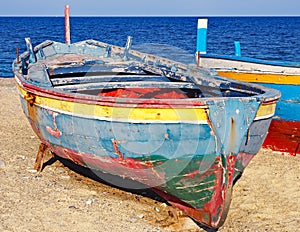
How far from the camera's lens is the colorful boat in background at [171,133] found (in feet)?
15.3

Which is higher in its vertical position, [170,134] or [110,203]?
[170,134]

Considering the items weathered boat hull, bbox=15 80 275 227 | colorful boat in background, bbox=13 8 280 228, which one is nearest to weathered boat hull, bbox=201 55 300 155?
colorful boat in background, bbox=13 8 280 228

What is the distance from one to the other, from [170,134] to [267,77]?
159 inches

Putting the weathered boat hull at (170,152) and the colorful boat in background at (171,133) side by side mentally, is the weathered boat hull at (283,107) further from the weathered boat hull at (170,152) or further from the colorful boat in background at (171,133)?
the weathered boat hull at (170,152)

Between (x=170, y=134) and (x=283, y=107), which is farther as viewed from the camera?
(x=283, y=107)

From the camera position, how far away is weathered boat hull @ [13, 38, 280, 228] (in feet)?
15.2

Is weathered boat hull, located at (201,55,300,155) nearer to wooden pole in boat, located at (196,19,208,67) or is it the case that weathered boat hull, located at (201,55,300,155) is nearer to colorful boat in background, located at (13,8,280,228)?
colorful boat in background, located at (13,8,280,228)

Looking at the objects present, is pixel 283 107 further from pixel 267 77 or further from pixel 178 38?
pixel 178 38

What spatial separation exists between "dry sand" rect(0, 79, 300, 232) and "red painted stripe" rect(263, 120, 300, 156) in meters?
0.36

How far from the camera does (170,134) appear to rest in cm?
473

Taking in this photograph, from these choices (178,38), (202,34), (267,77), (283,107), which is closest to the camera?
(283,107)

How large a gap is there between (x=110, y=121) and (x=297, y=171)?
11.9 feet

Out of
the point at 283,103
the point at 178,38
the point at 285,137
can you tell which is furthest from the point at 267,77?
the point at 178,38

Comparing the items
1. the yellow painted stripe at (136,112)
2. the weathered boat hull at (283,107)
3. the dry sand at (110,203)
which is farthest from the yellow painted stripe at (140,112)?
the weathered boat hull at (283,107)
